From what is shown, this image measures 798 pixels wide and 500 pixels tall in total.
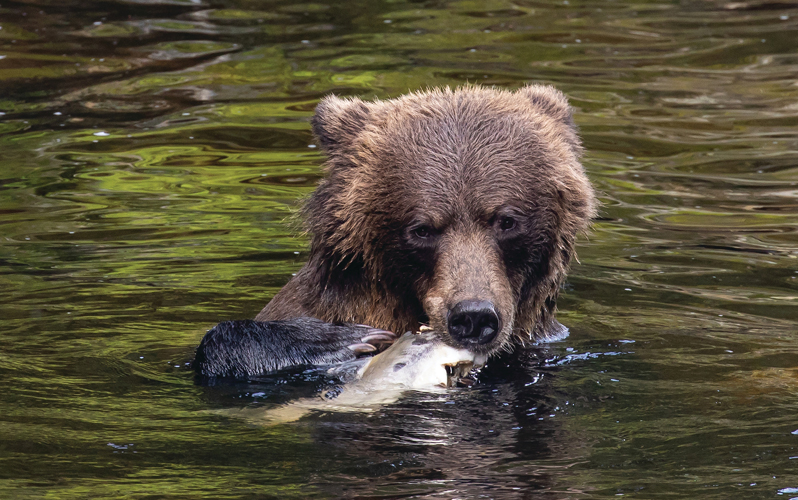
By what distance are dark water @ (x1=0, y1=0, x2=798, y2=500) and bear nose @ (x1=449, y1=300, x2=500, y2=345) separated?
14.0 inches

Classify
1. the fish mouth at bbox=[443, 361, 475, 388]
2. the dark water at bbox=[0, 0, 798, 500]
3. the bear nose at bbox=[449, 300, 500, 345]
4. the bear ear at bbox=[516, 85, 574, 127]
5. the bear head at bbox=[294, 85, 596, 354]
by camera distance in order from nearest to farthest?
the dark water at bbox=[0, 0, 798, 500]
the bear nose at bbox=[449, 300, 500, 345]
the fish mouth at bbox=[443, 361, 475, 388]
the bear head at bbox=[294, 85, 596, 354]
the bear ear at bbox=[516, 85, 574, 127]

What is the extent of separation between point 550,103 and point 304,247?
3.30 m

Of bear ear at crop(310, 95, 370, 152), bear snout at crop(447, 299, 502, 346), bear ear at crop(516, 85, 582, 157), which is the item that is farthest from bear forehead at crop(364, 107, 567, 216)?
bear snout at crop(447, 299, 502, 346)

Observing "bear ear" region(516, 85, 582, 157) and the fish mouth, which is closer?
the fish mouth

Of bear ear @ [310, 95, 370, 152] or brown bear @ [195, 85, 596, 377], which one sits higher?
bear ear @ [310, 95, 370, 152]

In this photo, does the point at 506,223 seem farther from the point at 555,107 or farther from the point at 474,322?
the point at 555,107

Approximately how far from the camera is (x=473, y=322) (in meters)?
5.31

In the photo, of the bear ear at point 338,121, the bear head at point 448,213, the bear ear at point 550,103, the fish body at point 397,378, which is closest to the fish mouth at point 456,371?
the fish body at point 397,378

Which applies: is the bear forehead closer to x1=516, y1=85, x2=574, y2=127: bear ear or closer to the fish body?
x1=516, y1=85, x2=574, y2=127: bear ear

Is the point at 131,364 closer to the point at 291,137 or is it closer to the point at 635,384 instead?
the point at 635,384

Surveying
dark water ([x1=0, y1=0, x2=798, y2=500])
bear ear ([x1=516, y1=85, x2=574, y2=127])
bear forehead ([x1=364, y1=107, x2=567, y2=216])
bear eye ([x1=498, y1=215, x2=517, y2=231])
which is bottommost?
dark water ([x1=0, y1=0, x2=798, y2=500])

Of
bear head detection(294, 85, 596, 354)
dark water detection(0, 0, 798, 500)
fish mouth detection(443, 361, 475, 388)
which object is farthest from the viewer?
bear head detection(294, 85, 596, 354)

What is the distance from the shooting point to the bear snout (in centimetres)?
528

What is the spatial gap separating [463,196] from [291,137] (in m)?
7.08
